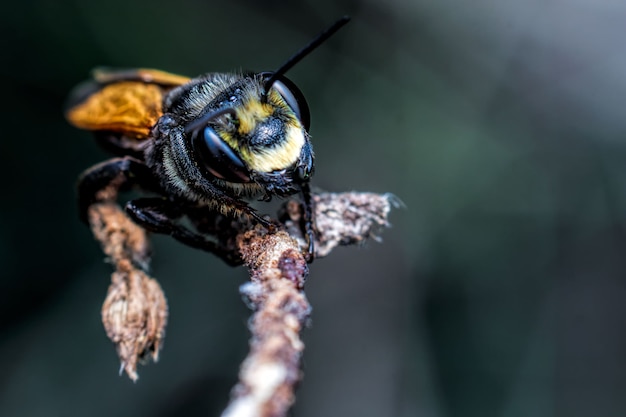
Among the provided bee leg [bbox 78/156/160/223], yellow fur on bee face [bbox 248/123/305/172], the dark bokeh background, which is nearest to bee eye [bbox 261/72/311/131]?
yellow fur on bee face [bbox 248/123/305/172]

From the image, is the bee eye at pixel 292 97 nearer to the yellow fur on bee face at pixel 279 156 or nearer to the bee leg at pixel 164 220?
the yellow fur on bee face at pixel 279 156

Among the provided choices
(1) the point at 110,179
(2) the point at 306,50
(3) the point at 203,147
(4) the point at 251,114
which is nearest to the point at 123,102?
(1) the point at 110,179

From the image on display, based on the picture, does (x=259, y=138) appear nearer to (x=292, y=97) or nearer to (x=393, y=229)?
(x=292, y=97)

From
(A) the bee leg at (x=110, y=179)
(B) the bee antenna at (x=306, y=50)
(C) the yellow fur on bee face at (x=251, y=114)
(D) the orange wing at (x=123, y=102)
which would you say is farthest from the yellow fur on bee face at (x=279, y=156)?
(A) the bee leg at (x=110, y=179)

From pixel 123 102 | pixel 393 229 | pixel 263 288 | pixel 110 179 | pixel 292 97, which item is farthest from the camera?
pixel 393 229

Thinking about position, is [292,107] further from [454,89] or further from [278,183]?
[454,89]

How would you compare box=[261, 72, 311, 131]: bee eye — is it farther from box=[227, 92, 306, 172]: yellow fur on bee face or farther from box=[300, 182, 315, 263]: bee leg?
box=[300, 182, 315, 263]: bee leg

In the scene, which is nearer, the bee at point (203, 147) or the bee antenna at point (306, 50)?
the bee antenna at point (306, 50)
